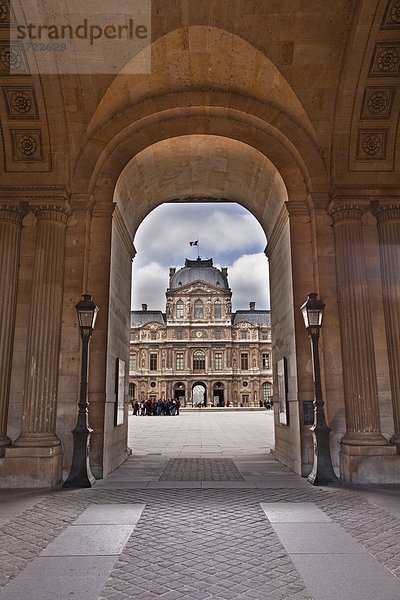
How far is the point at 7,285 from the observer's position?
9.71 metres

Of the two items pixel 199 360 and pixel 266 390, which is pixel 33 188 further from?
pixel 266 390

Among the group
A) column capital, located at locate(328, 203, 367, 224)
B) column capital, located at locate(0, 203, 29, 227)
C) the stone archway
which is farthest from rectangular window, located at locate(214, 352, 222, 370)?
column capital, located at locate(0, 203, 29, 227)

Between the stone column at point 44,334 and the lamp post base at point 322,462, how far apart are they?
495 centimetres

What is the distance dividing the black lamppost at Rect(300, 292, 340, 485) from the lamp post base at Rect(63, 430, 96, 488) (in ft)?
13.8

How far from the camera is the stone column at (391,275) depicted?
959cm

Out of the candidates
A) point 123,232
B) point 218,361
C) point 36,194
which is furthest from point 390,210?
point 218,361

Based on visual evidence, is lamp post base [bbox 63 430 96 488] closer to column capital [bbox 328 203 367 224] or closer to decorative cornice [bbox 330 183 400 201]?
column capital [bbox 328 203 367 224]

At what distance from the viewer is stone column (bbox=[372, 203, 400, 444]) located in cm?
959

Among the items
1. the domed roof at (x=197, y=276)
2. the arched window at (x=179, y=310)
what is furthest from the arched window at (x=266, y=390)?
the arched window at (x=179, y=310)

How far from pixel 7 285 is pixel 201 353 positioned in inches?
2946

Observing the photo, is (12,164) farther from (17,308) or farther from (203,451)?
(203,451)

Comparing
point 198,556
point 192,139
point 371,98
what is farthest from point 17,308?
point 371,98

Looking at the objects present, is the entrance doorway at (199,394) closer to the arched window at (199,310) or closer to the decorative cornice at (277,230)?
the arched window at (199,310)

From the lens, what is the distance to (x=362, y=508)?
6754mm
